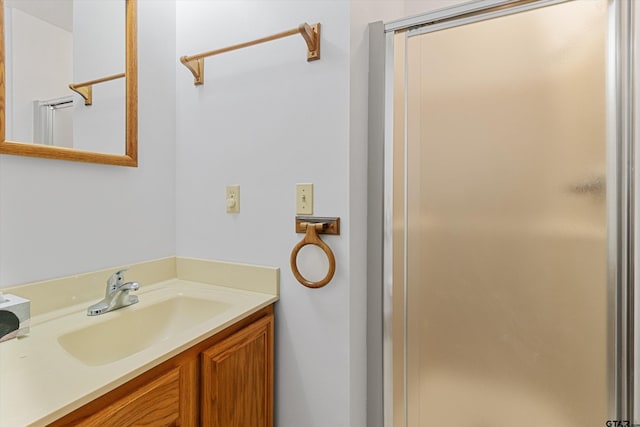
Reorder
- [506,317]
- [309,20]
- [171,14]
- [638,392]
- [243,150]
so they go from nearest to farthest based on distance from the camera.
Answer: [638,392] → [506,317] → [309,20] → [243,150] → [171,14]

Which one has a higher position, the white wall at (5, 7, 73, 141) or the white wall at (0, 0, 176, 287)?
the white wall at (5, 7, 73, 141)

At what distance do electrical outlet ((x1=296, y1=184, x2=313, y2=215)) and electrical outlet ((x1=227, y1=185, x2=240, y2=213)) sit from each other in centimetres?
28

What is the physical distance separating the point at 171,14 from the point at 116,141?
65 cm

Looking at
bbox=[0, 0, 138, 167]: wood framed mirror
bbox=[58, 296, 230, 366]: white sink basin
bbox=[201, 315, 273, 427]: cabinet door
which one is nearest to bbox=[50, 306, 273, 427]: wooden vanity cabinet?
bbox=[201, 315, 273, 427]: cabinet door

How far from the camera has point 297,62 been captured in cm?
121

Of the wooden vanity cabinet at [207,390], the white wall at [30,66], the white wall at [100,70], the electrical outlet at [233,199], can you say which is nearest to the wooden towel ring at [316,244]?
the wooden vanity cabinet at [207,390]

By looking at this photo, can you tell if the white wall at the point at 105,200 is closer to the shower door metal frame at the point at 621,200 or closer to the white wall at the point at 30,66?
the white wall at the point at 30,66

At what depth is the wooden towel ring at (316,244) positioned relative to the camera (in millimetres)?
1123

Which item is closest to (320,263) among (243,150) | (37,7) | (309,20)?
(243,150)

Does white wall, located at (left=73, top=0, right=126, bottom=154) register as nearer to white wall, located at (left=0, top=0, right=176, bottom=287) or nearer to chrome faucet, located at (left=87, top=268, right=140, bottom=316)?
white wall, located at (left=0, top=0, right=176, bottom=287)

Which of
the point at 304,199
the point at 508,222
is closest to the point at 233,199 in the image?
the point at 304,199

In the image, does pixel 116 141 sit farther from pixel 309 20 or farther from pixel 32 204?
pixel 309 20

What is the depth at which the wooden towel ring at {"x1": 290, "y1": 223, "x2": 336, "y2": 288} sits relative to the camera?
112 cm

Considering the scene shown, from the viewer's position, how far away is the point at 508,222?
3.44 feet
